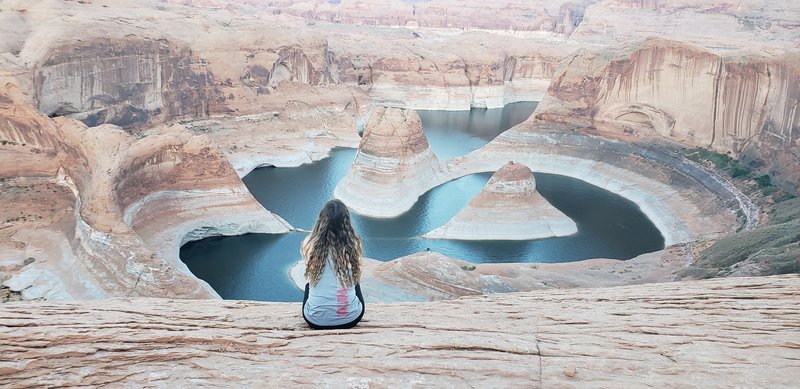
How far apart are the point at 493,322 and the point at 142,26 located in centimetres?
4518

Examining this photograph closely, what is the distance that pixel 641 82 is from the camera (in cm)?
4391

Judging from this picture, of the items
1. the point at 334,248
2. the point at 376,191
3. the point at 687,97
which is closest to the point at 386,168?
the point at 376,191

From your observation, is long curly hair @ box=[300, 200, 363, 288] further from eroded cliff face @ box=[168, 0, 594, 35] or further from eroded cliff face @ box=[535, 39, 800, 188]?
eroded cliff face @ box=[168, 0, 594, 35]

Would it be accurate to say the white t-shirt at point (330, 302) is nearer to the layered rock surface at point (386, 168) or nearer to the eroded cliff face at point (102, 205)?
Answer: the eroded cliff face at point (102, 205)

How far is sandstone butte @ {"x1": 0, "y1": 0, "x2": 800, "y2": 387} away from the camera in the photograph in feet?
21.2

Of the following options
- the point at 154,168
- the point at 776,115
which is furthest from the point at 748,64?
the point at 154,168

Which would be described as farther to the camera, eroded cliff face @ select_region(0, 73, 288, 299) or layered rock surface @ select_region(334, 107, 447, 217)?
layered rock surface @ select_region(334, 107, 447, 217)

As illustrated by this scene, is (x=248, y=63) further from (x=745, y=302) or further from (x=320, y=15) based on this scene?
(x=320, y=15)

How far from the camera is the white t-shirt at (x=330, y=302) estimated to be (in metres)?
7.23

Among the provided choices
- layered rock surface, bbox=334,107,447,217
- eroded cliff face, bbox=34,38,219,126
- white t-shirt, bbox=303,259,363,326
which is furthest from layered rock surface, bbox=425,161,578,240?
eroded cliff face, bbox=34,38,219,126

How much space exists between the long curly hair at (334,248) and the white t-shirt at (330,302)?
0.23 ft

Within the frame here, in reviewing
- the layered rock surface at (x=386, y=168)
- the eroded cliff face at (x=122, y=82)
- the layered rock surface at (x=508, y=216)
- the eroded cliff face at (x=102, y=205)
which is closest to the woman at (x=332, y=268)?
the eroded cliff face at (x=102, y=205)

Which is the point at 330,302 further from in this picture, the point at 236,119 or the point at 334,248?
the point at 236,119

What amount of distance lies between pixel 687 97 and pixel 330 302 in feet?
139
